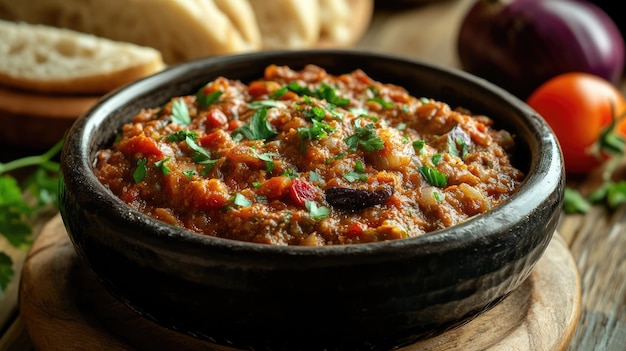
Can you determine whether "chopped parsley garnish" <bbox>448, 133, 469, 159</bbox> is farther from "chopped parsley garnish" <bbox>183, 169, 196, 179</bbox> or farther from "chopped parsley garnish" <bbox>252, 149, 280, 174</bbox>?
"chopped parsley garnish" <bbox>183, 169, 196, 179</bbox>

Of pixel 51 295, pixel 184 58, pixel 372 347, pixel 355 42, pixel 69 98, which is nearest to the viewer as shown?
pixel 372 347

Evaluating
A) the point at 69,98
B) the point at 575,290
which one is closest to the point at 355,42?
the point at 69,98

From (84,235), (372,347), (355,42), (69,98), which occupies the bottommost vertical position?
(355,42)

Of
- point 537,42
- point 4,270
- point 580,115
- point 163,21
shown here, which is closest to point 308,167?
point 4,270

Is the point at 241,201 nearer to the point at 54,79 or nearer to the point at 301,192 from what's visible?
the point at 301,192

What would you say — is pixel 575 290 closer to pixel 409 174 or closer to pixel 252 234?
pixel 409 174

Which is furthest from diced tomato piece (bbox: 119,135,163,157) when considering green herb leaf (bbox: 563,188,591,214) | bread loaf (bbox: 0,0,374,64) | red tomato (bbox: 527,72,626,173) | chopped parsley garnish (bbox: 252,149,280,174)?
red tomato (bbox: 527,72,626,173)

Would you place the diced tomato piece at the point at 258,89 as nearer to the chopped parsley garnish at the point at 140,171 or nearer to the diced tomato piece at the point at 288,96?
the diced tomato piece at the point at 288,96
